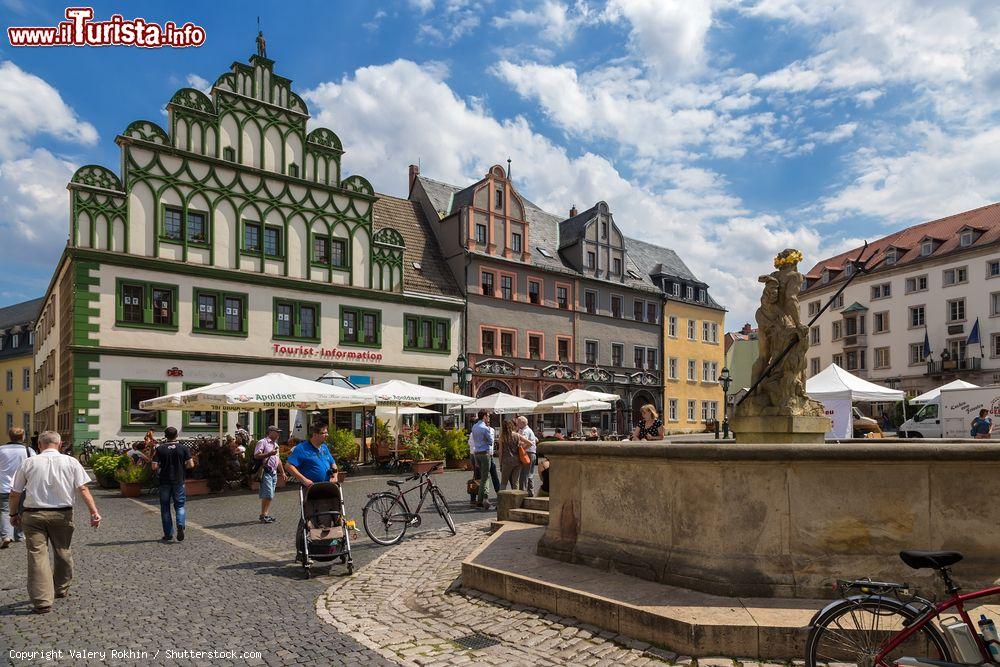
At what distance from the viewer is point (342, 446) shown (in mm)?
20047

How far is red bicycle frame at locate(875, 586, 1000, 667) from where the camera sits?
3.81m

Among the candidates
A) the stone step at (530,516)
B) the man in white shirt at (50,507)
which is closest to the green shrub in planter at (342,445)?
the stone step at (530,516)

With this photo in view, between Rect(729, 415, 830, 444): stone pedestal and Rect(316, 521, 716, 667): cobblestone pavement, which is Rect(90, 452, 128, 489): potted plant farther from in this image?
Rect(729, 415, 830, 444): stone pedestal

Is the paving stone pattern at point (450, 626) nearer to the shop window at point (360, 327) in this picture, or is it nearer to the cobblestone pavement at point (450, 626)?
the cobblestone pavement at point (450, 626)

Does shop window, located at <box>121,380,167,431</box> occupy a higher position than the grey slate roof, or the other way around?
the grey slate roof

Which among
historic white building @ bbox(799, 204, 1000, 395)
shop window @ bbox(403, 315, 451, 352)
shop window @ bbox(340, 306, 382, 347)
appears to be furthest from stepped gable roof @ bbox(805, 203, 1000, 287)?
shop window @ bbox(340, 306, 382, 347)

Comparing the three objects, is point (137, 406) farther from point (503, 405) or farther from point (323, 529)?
point (323, 529)

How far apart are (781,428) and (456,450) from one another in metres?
15.7

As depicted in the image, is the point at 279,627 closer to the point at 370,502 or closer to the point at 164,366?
the point at 370,502

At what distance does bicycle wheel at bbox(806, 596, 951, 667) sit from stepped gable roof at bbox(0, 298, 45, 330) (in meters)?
64.7

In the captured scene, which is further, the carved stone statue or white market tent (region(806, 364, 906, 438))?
white market tent (region(806, 364, 906, 438))

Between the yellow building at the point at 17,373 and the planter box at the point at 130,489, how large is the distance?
41.4m

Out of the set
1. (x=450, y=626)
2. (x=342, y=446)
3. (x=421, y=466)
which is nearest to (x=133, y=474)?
(x=342, y=446)

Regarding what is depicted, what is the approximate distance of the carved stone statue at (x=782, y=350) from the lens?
8250mm
